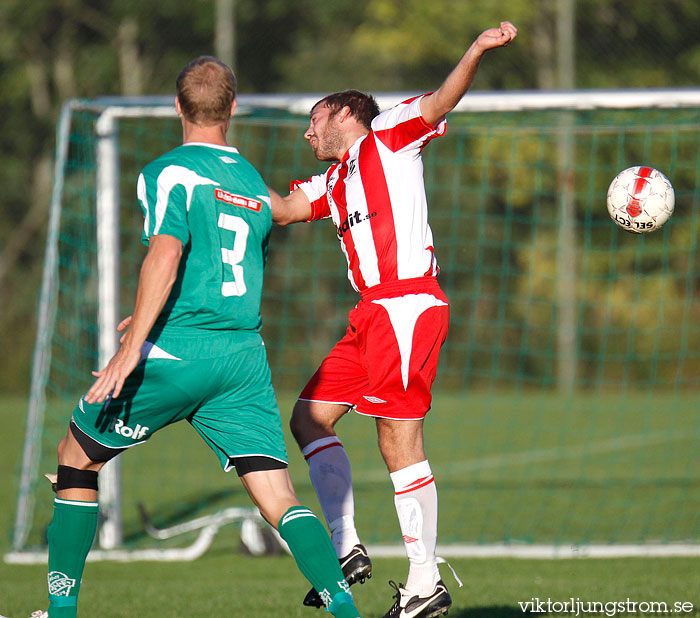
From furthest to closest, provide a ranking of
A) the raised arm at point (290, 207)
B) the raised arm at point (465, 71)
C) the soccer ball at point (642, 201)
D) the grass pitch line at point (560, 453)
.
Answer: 1. the grass pitch line at point (560, 453)
2. the soccer ball at point (642, 201)
3. the raised arm at point (290, 207)
4. the raised arm at point (465, 71)

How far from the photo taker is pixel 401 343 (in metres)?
4.54

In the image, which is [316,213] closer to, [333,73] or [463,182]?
[463,182]

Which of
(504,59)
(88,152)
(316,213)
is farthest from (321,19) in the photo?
(316,213)

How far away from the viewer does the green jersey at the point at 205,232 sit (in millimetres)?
3881

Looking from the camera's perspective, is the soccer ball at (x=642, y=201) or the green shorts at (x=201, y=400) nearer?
the green shorts at (x=201, y=400)

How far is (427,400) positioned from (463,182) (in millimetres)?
18239

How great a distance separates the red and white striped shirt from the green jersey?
0.74m

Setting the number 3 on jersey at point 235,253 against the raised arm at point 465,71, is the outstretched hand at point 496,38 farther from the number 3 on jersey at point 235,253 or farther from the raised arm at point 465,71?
the number 3 on jersey at point 235,253

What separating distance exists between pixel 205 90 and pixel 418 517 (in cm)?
199

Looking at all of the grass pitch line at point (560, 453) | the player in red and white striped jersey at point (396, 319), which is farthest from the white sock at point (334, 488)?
the grass pitch line at point (560, 453)

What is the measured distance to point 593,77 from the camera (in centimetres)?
2245

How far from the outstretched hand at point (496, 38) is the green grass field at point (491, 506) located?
2.69m

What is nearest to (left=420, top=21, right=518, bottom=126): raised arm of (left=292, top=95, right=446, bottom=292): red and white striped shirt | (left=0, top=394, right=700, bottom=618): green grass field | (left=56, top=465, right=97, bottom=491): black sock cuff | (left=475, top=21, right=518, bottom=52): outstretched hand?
(left=475, top=21, right=518, bottom=52): outstretched hand

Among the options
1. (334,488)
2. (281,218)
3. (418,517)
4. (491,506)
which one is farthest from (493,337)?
(281,218)
